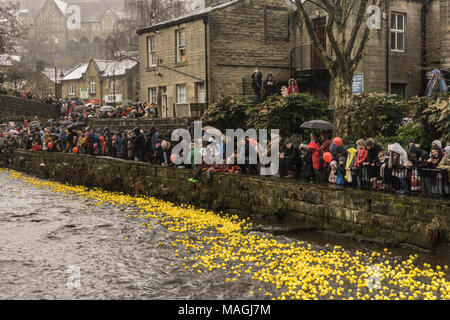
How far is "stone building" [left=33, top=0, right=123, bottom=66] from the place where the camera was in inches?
4505

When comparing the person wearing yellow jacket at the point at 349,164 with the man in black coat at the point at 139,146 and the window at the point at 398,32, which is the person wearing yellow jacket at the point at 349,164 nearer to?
the man in black coat at the point at 139,146

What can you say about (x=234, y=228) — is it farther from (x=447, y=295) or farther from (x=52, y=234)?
(x=447, y=295)

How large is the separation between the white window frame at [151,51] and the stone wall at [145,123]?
492 centimetres

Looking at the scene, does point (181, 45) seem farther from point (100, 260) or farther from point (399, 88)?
point (100, 260)

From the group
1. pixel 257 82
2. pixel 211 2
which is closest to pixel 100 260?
pixel 257 82

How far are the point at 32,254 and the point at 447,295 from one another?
28.4 feet

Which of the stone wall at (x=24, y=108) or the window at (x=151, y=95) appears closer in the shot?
the window at (x=151, y=95)

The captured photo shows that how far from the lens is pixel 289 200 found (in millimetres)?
14375

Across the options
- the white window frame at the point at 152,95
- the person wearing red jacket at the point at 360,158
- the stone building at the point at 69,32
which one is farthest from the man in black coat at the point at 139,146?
the stone building at the point at 69,32

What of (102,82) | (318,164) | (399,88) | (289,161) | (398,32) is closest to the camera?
(318,164)

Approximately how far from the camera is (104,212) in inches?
677

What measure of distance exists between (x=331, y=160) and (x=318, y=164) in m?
0.43

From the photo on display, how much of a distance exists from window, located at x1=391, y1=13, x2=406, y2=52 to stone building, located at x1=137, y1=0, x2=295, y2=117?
236 inches

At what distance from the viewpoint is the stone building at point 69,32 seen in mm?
114438
